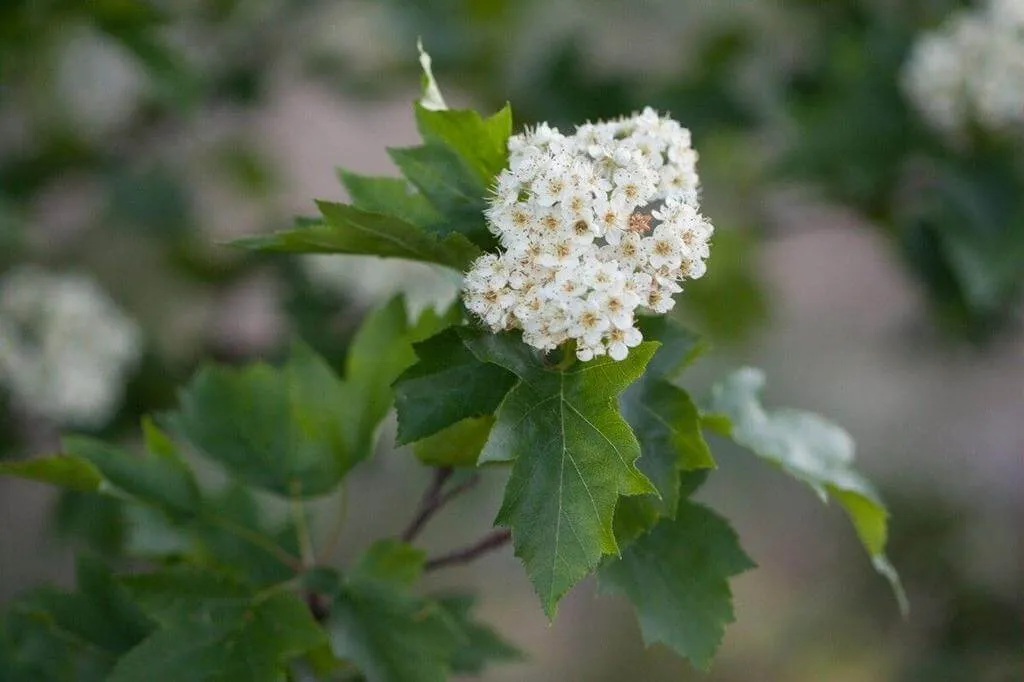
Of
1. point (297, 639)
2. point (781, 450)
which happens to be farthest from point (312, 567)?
point (781, 450)

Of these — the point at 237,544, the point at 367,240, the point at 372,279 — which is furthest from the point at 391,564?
the point at 372,279

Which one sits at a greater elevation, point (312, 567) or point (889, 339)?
point (889, 339)

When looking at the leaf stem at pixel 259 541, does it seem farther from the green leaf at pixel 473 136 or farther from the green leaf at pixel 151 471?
the green leaf at pixel 473 136

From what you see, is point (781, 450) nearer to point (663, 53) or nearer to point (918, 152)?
point (918, 152)

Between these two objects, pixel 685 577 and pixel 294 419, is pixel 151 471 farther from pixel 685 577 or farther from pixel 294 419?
pixel 685 577

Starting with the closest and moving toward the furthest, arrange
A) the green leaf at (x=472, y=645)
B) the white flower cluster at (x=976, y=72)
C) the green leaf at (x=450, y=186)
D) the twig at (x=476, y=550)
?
1. the green leaf at (x=450, y=186)
2. the twig at (x=476, y=550)
3. the green leaf at (x=472, y=645)
4. the white flower cluster at (x=976, y=72)

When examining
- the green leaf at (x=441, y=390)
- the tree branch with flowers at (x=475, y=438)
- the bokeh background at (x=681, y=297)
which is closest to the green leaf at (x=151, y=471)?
the tree branch with flowers at (x=475, y=438)
